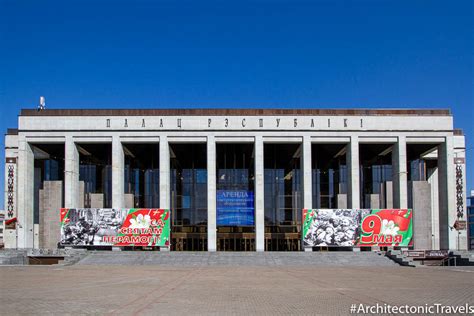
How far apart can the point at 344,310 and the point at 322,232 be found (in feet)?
125

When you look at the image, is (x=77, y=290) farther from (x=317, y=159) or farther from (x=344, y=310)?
(x=317, y=159)

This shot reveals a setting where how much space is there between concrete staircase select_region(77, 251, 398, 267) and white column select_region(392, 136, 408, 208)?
772cm

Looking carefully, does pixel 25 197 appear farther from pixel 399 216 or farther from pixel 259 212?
pixel 399 216

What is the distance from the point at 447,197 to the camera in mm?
55969

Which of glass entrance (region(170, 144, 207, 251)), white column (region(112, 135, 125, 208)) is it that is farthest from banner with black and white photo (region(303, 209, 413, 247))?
white column (region(112, 135, 125, 208))

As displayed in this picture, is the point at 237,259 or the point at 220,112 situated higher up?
the point at 220,112

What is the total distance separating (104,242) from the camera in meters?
52.7

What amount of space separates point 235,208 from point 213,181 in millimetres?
3810

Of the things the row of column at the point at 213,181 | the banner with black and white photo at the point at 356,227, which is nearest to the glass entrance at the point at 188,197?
the row of column at the point at 213,181

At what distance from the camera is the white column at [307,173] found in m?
54.9

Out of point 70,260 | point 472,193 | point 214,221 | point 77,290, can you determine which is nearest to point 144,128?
point 214,221

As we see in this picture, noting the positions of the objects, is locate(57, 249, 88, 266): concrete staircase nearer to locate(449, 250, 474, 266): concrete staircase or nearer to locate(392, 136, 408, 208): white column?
locate(392, 136, 408, 208): white column

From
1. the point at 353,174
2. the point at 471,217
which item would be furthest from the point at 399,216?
the point at 471,217

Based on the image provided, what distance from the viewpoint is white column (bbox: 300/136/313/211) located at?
54947 millimetres
